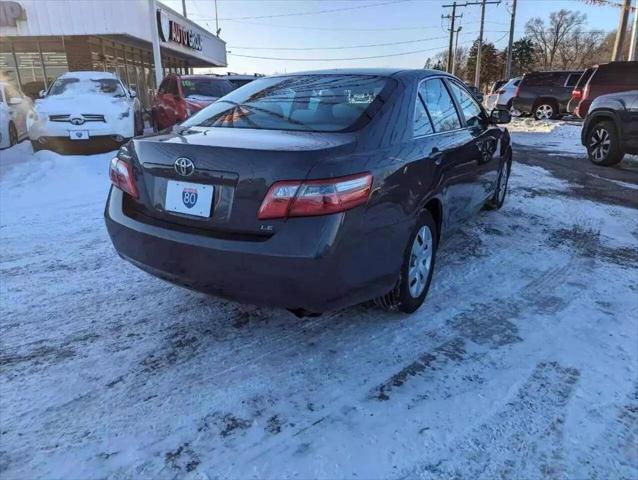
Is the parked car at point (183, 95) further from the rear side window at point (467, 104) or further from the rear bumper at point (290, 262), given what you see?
the rear bumper at point (290, 262)

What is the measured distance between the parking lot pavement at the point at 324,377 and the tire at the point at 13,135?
824cm

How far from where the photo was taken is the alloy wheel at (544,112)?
19734 millimetres

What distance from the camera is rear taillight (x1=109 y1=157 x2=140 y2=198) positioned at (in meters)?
2.89

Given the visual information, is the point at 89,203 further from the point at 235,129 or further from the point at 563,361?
the point at 563,361

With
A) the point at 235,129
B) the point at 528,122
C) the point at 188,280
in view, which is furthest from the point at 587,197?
the point at 528,122

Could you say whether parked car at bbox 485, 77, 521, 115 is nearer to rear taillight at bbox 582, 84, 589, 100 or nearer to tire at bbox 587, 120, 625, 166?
rear taillight at bbox 582, 84, 589, 100

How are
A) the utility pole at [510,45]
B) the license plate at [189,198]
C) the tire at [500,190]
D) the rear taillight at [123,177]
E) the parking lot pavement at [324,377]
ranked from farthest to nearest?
the utility pole at [510,45] → the tire at [500,190] → the rear taillight at [123,177] → the license plate at [189,198] → the parking lot pavement at [324,377]

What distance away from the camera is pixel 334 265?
2410 millimetres

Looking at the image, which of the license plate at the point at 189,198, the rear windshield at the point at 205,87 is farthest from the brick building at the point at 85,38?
the license plate at the point at 189,198

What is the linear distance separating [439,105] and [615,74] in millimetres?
10775

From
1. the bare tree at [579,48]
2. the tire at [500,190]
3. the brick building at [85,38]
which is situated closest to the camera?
the tire at [500,190]

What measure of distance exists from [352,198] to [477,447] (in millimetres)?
1226

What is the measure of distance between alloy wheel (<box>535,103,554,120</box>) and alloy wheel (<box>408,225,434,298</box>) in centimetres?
1900

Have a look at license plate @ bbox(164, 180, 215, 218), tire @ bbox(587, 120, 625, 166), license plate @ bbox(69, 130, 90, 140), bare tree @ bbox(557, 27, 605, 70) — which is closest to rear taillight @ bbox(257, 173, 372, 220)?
license plate @ bbox(164, 180, 215, 218)
